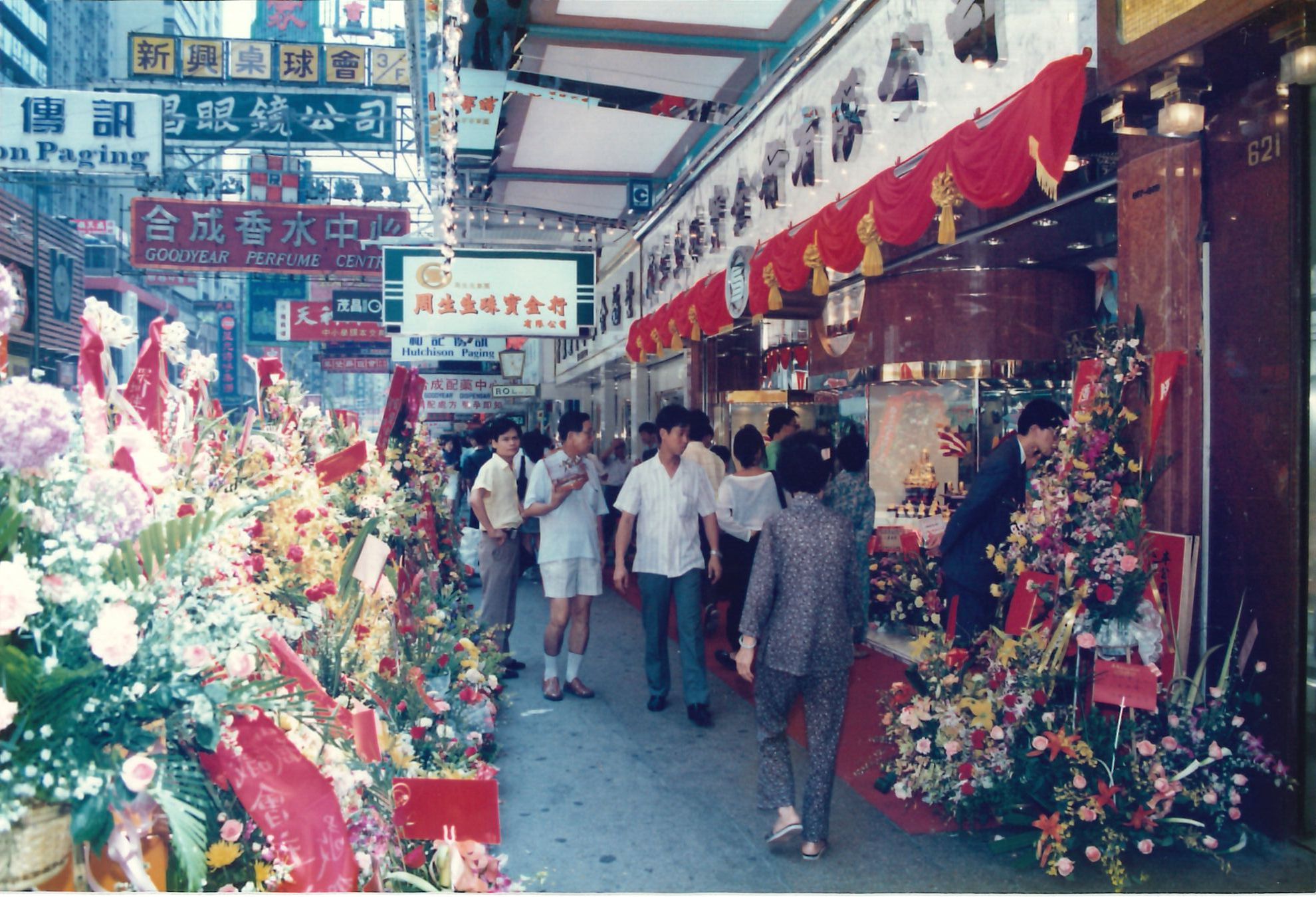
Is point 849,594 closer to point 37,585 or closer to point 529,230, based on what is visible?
point 37,585

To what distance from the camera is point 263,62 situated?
83.3 ft

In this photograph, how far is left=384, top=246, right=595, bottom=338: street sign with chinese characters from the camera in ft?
33.7

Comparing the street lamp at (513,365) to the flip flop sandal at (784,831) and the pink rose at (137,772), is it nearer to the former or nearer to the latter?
the flip flop sandal at (784,831)

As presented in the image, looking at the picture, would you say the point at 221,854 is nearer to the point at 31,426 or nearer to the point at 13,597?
the point at 13,597

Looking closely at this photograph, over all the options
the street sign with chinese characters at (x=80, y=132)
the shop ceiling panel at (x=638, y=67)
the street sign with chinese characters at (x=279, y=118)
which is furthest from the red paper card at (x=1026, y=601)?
the street sign with chinese characters at (x=279, y=118)

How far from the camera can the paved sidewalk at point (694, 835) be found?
367 cm

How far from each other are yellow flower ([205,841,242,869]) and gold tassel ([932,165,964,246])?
155 inches

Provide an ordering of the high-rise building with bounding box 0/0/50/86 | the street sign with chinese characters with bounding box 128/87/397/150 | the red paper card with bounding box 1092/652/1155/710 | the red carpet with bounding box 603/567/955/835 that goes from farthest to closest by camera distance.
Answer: the high-rise building with bounding box 0/0/50/86, the street sign with chinese characters with bounding box 128/87/397/150, the red carpet with bounding box 603/567/955/835, the red paper card with bounding box 1092/652/1155/710

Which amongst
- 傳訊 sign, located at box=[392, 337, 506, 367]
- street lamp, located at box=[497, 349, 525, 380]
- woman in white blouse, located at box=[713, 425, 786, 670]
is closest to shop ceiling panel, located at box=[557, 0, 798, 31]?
woman in white blouse, located at box=[713, 425, 786, 670]

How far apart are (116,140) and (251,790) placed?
19.5 meters

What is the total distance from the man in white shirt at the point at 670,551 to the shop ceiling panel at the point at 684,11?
317cm

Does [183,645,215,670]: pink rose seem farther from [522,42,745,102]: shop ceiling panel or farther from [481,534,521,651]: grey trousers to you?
[522,42,745,102]: shop ceiling panel

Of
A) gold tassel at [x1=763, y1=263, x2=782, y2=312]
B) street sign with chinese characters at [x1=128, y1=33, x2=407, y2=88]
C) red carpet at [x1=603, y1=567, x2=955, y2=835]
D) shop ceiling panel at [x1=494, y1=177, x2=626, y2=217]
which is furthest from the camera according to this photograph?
street sign with chinese characters at [x1=128, y1=33, x2=407, y2=88]

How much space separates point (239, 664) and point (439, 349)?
13.4m
